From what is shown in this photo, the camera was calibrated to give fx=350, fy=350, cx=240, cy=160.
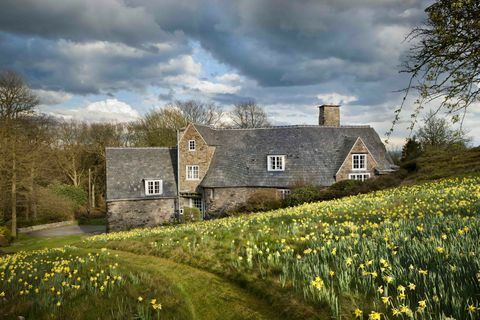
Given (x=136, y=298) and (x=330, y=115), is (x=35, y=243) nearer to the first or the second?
(x=136, y=298)

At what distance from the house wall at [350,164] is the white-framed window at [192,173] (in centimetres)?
1559

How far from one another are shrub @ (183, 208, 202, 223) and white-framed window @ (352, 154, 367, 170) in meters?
17.0

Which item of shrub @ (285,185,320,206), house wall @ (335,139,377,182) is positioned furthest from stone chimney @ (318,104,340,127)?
shrub @ (285,185,320,206)

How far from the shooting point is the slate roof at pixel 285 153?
121 feet

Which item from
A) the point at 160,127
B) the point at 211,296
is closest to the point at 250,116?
the point at 160,127

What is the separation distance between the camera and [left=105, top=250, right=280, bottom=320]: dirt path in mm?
6281

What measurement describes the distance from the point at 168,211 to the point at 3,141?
63.4ft

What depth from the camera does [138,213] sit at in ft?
Result: 129

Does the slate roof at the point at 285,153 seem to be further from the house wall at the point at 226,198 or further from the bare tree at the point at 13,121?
the bare tree at the point at 13,121

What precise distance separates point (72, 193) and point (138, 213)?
24.1 metres

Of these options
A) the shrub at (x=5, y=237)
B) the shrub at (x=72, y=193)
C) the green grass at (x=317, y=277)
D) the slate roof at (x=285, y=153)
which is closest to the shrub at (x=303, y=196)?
the slate roof at (x=285, y=153)

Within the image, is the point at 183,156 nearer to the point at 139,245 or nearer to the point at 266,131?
the point at 266,131

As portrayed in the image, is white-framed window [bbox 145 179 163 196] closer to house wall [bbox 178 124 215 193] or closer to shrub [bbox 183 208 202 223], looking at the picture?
house wall [bbox 178 124 215 193]

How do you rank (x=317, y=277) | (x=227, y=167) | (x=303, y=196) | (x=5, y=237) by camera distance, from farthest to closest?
(x=227, y=167)
(x=5, y=237)
(x=303, y=196)
(x=317, y=277)
